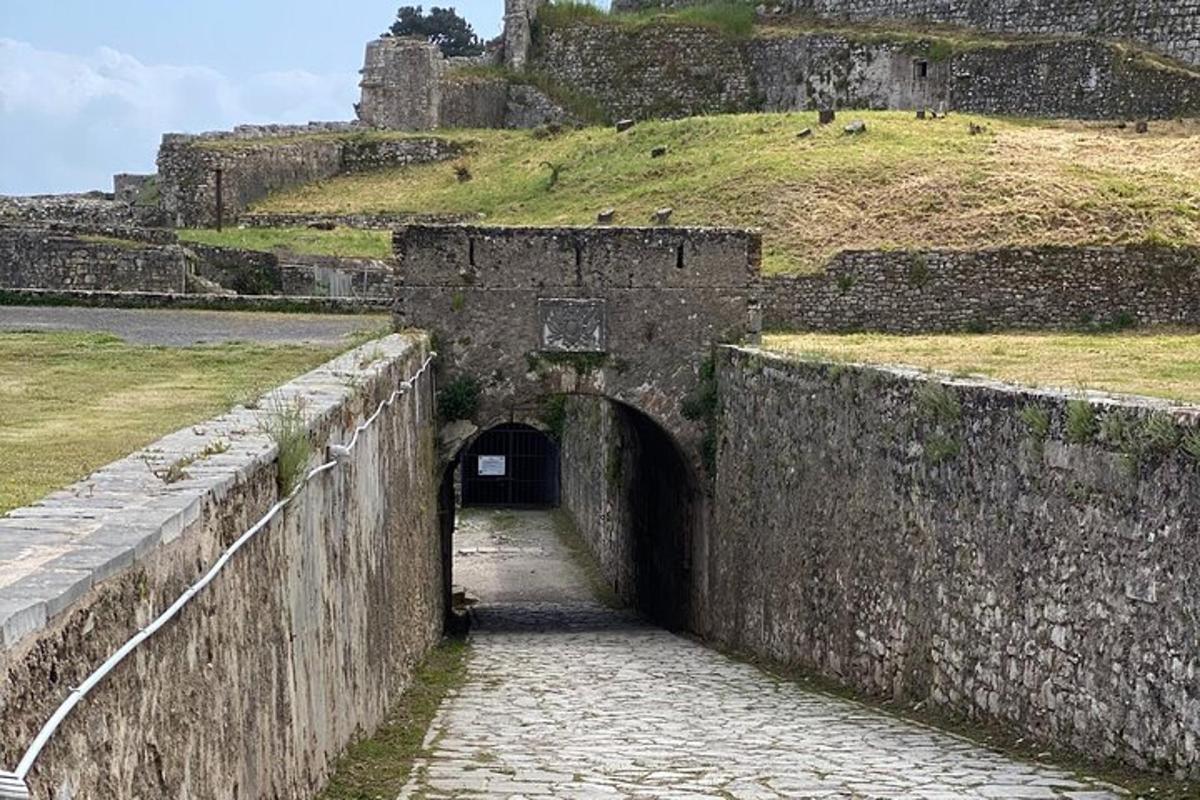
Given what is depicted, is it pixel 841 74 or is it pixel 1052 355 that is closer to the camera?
pixel 1052 355

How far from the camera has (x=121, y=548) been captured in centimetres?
482

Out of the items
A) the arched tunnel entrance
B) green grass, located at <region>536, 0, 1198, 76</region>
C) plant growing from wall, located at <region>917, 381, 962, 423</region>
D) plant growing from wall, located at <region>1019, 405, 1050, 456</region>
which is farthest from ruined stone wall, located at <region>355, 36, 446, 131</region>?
plant growing from wall, located at <region>1019, 405, 1050, 456</region>

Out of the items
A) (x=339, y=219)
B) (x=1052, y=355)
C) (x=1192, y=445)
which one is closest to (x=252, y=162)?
(x=339, y=219)

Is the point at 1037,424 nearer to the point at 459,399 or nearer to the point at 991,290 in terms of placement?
the point at 459,399

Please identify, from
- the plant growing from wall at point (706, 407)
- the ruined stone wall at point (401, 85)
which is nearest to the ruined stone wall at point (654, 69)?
the ruined stone wall at point (401, 85)

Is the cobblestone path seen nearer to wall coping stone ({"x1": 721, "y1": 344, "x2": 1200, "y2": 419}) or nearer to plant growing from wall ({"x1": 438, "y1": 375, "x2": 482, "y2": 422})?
wall coping stone ({"x1": 721, "y1": 344, "x2": 1200, "y2": 419})

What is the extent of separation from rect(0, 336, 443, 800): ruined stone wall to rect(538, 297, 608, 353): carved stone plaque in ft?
28.4

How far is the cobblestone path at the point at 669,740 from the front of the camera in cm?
941

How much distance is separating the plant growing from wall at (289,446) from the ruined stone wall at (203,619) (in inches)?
3.6

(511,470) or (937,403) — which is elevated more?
(937,403)

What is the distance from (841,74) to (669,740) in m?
35.5

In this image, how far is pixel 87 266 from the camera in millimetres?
28688

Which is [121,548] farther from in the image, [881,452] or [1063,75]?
[1063,75]

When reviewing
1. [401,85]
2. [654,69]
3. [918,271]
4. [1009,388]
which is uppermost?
[654,69]
